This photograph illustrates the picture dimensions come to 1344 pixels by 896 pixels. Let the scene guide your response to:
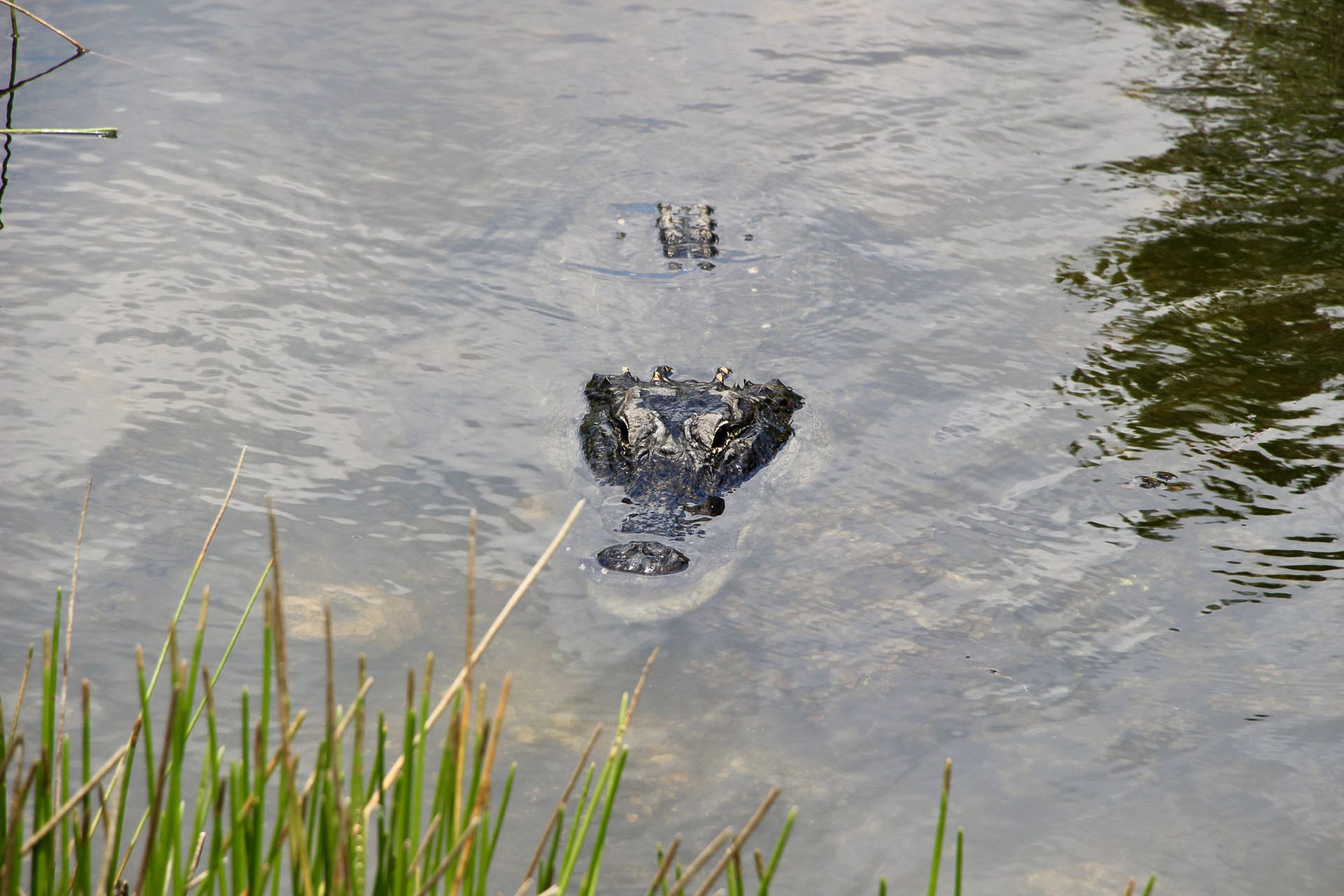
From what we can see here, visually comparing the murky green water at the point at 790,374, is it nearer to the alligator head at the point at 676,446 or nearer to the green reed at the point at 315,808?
the alligator head at the point at 676,446

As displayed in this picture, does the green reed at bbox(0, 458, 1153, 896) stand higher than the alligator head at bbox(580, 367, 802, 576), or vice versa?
the green reed at bbox(0, 458, 1153, 896)

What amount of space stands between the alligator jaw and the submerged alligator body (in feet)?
10.8

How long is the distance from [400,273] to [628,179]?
236 centimetres

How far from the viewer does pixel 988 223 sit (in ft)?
25.1

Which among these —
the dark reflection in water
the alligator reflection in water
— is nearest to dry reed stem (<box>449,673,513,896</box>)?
the alligator reflection in water

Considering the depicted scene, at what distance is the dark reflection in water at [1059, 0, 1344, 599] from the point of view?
17.1 ft

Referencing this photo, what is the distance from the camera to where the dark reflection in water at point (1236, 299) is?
5.21 meters

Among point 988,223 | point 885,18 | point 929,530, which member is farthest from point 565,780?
point 885,18

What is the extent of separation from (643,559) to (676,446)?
0.91m

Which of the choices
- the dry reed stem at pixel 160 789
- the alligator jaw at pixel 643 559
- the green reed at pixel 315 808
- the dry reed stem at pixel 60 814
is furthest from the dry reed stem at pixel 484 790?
the alligator jaw at pixel 643 559

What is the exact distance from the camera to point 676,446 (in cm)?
522

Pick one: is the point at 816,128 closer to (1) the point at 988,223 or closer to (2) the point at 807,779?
(1) the point at 988,223

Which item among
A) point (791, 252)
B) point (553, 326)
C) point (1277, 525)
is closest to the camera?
point (1277, 525)

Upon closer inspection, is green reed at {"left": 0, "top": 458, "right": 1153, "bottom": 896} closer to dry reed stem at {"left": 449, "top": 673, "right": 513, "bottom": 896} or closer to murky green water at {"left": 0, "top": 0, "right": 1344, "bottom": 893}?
dry reed stem at {"left": 449, "top": 673, "right": 513, "bottom": 896}
